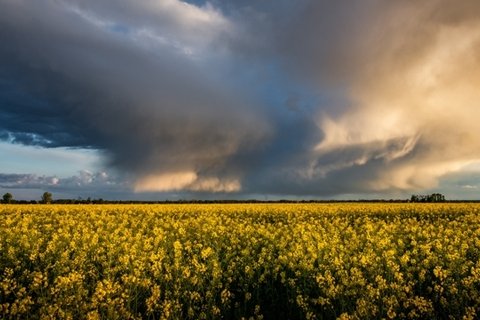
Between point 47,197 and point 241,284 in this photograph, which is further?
point 47,197

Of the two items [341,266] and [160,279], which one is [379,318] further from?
[160,279]

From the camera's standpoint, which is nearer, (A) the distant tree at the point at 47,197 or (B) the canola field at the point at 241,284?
(B) the canola field at the point at 241,284

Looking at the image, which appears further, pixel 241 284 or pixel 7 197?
pixel 7 197

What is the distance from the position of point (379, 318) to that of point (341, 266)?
1946 mm

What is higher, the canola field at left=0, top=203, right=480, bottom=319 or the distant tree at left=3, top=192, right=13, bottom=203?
the distant tree at left=3, top=192, right=13, bottom=203

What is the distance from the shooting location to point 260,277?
986cm

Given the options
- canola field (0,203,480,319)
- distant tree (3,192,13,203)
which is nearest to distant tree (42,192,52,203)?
distant tree (3,192,13,203)

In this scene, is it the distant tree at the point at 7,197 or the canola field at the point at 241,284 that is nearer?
the canola field at the point at 241,284

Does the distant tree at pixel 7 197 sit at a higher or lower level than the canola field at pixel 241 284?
higher

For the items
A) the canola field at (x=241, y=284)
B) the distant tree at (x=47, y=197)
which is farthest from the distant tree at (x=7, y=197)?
the canola field at (x=241, y=284)

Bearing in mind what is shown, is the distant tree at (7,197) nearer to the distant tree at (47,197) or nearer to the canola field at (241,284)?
the distant tree at (47,197)

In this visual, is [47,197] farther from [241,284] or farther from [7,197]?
[241,284]

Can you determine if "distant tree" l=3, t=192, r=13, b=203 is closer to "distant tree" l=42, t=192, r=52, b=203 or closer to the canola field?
"distant tree" l=42, t=192, r=52, b=203

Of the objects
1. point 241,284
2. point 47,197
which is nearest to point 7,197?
point 47,197
